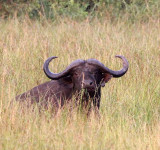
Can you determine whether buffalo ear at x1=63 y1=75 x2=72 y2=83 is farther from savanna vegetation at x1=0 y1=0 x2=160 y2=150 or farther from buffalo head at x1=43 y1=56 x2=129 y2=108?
savanna vegetation at x1=0 y1=0 x2=160 y2=150

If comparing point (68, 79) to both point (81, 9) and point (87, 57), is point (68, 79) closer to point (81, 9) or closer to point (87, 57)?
point (87, 57)

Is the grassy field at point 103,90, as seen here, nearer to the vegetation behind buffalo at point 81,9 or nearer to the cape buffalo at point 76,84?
the cape buffalo at point 76,84

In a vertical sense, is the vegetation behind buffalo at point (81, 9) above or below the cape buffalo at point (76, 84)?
above

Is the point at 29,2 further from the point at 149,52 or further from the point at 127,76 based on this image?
the point at 127,76

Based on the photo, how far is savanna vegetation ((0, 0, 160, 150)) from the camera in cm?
556

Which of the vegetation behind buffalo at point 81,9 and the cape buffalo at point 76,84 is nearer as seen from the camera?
the cape buffalo at point 76,84

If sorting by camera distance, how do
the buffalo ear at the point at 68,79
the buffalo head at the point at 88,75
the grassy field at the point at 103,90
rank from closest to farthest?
the grassy field at the point at 103,90, the buffalo head at the point at 88,75, the buffalo ear at the point at 68,79

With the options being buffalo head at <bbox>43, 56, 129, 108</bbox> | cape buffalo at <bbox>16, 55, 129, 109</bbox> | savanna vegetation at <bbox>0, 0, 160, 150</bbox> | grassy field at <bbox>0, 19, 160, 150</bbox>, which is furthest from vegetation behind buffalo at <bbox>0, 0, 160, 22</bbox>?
buffalo head at <bbox>43, 56, 129, 108</bbox>

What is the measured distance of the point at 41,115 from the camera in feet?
20.9

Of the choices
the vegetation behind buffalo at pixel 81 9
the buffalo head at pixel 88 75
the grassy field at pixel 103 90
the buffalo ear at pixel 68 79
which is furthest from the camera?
the vegetation behind buffalo at pixel 81 9

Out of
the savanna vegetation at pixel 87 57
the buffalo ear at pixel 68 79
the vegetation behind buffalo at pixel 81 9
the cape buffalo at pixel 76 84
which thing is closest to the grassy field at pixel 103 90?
the savanna vegetation at pixel 87 57

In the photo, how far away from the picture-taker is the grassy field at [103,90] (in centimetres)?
550

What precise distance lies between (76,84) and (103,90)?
92 centimetres

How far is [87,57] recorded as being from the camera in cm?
938
